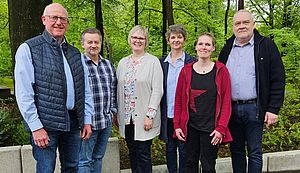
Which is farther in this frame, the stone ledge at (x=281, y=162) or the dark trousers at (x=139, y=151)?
the stone ledge at (x=281, y=162)

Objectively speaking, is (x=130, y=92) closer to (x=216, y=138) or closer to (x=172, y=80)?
(x=172, y=80)

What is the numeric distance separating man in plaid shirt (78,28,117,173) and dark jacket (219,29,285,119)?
144cm

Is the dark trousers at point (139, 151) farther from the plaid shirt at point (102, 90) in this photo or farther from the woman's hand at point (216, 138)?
the woman's hand at point (216, 138)

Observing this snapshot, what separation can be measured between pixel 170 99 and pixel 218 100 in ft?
1.93

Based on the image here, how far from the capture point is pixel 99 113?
3.39 m

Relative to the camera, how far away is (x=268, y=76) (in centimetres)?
350

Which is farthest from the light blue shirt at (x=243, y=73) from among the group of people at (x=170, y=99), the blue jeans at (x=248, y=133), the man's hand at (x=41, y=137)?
the man's hand at (x=41, y=137)

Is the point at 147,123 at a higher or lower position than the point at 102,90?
lower

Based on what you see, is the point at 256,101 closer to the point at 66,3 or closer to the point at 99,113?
the point at 99,113

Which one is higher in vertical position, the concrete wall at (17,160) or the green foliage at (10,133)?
the green foliage at (10,133)

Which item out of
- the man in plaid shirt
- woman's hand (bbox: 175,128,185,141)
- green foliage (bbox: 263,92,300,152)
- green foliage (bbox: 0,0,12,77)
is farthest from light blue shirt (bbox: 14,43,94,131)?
green foliage (bbox: 0,0,12,77)

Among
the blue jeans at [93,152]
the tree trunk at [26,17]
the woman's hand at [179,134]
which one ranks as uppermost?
the tree trunk at [26,17]

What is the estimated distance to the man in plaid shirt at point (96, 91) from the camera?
3352mm

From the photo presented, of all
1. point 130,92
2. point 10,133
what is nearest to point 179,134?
point 130,92
